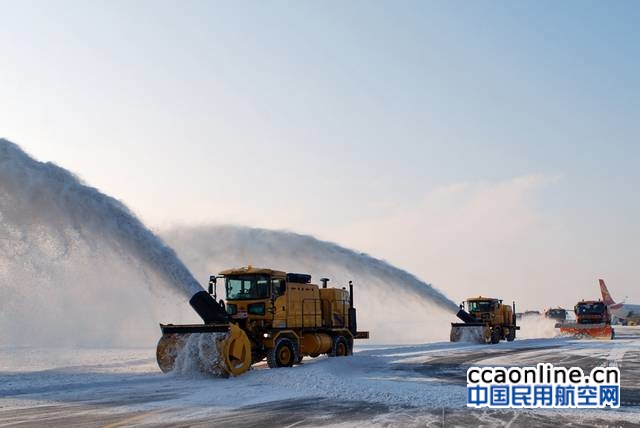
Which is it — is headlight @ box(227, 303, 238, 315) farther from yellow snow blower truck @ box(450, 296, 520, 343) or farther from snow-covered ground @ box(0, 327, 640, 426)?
yellow snow blower truck @ box(450, 296, 520, 343)

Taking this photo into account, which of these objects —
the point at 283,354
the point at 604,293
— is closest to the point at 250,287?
the point at 283,354

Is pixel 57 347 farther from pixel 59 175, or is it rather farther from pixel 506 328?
pixel 506 328

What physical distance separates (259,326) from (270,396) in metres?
6.62

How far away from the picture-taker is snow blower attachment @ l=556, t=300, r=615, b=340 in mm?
45562

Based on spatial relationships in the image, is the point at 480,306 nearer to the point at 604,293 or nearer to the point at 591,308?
the point at 591,308

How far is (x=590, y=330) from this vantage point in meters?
45.5

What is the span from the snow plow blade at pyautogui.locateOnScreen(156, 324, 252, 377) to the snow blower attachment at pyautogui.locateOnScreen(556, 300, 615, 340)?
34460 mm

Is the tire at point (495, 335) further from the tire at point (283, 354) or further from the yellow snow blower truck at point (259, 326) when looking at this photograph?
the tire at point (283, 354)

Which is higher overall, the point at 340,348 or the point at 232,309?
the point at 232,309

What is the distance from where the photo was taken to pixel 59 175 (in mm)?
20859

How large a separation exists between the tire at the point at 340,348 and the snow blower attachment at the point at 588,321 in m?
26.5

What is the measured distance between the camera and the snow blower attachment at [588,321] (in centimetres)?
4556

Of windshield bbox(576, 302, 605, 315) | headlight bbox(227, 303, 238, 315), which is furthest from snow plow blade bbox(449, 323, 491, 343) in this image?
headlight bbox(227, 303, 238, 315)

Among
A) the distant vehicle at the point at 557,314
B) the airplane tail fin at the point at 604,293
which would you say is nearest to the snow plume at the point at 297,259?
the distant vehicle at the point at 557,314
